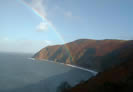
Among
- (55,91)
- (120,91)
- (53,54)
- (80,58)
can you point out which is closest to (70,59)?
(80,58)

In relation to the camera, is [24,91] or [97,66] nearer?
[24,91]

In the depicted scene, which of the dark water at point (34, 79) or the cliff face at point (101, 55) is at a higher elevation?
the cliff face at point (101, 55)

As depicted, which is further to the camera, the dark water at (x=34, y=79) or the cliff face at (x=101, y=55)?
the cliff face at (x=101, y=55)

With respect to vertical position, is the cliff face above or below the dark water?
above

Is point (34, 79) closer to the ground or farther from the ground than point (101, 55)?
closer to the ground

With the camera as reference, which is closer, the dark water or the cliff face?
the dark water

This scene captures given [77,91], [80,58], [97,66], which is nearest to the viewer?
[77,91]

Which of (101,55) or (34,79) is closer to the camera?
(34,79)

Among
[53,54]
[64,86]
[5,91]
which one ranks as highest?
[53,54]

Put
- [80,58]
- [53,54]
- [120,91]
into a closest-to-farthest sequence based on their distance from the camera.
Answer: [120,91], [80,58], [53,54]

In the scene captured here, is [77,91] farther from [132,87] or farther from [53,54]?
[53,54]

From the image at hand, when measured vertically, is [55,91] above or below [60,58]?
below
